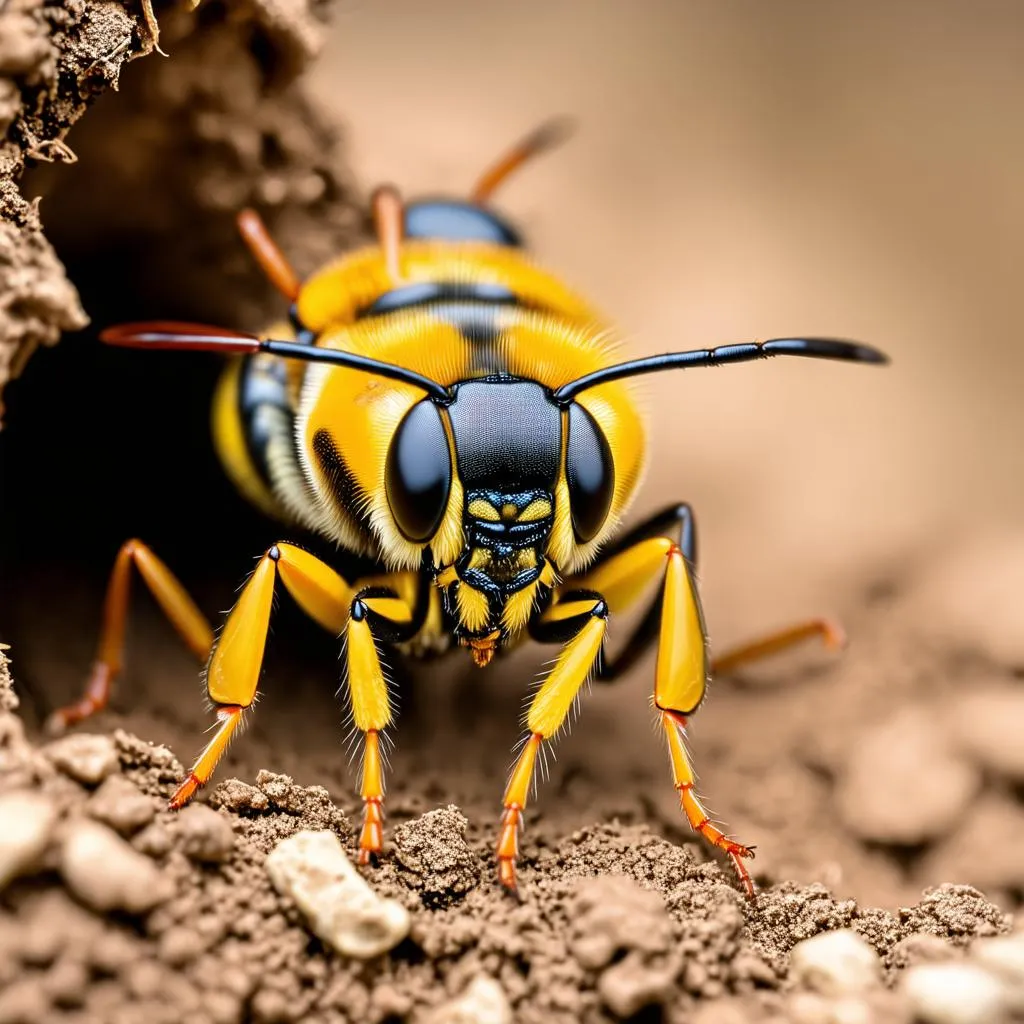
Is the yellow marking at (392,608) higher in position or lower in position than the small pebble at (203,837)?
higher

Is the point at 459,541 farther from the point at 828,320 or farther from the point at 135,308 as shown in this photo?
the point at 828,320

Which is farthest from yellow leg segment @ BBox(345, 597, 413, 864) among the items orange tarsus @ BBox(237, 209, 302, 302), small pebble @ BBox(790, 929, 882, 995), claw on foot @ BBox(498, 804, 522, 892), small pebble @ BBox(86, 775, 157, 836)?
orange tarsus @ BBox(237, 209, 302, 302)

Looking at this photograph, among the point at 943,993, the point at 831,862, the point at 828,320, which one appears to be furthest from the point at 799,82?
the point at 943,993

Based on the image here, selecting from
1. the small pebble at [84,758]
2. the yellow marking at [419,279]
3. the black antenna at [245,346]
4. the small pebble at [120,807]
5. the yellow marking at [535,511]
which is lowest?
the small pebble at [120,807]

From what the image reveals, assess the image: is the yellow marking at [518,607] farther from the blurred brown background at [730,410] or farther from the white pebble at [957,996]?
the white pebble at [957,996]

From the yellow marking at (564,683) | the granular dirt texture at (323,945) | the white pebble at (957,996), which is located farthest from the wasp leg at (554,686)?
the white pebble at (957,996)

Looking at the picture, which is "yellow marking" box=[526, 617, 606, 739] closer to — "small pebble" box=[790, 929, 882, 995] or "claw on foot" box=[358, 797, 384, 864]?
"claw on foot" box=[358, 797, 384, 864]
